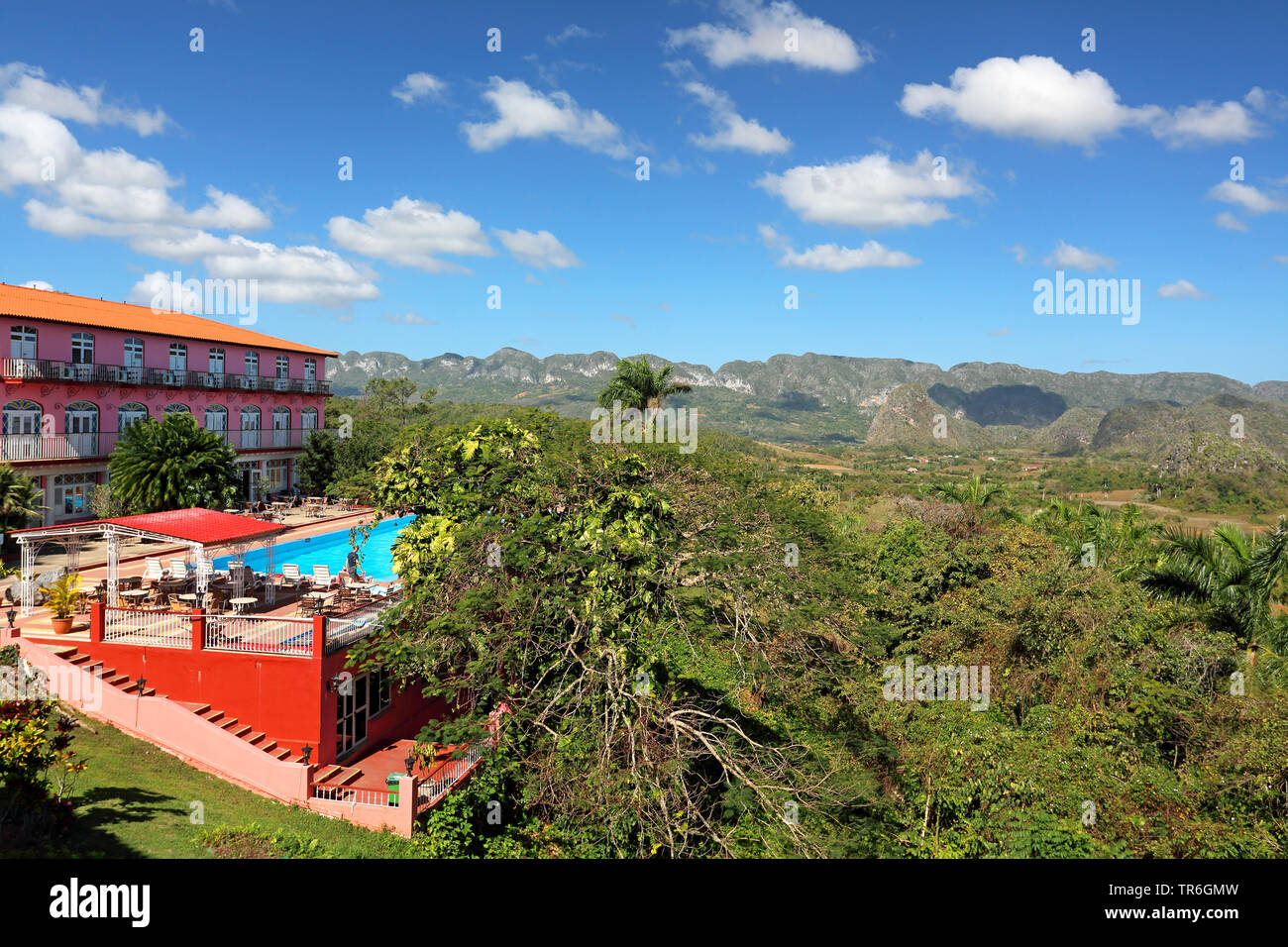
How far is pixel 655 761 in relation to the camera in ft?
36.0

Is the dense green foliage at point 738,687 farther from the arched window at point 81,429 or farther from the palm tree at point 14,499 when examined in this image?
the arched window at point 81,429

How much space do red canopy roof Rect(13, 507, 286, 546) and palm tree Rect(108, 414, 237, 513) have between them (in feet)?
26.0

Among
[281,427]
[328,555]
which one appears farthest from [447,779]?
[281,427]

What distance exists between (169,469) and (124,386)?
29.2ft

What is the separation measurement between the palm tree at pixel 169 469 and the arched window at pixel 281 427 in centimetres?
1261

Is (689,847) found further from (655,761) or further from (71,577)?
(71,577)

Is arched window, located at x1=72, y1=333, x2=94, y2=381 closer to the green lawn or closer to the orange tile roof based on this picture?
the orange tile roof

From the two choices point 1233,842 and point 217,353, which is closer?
point 1233,842

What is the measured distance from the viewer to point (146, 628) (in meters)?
13.3

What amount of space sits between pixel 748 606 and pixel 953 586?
13.0m

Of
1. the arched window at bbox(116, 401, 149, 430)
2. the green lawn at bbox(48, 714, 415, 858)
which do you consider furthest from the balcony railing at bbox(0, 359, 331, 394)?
the green lawn at bbox(48, 714, 415, 858)

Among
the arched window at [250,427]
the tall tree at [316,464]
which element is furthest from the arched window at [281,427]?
the arched window at [250,427]

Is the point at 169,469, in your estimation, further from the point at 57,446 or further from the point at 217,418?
the point at 217,418
